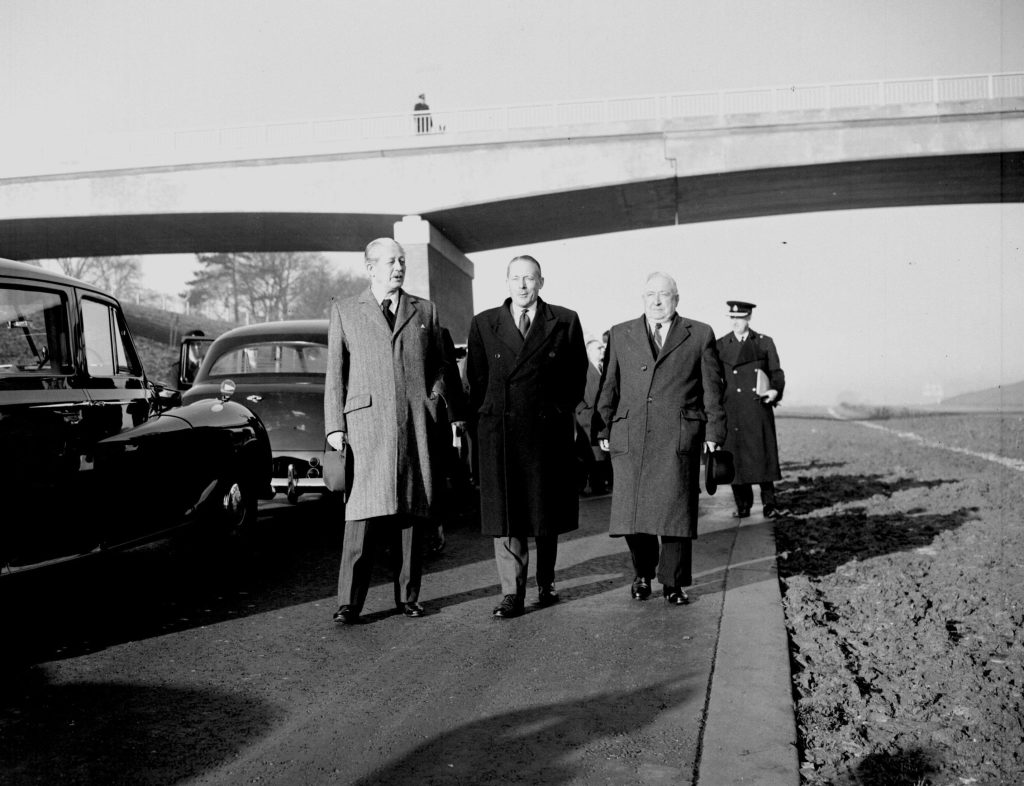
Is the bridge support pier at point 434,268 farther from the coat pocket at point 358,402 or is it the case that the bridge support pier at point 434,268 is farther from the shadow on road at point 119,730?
the shadow on road at point 119,730

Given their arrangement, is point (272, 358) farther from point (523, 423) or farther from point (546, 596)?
point (546, 596)

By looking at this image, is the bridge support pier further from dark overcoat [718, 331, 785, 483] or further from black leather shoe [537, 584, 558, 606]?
black leather shoe [537, 584, 558, 606]

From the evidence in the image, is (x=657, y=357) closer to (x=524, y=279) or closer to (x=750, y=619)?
(x=524, y=279)

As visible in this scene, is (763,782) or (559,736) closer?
(763,782)

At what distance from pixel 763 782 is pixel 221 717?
211 centimetres

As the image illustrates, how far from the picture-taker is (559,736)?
373 centimetres

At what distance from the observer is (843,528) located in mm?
8898

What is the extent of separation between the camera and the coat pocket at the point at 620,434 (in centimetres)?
621

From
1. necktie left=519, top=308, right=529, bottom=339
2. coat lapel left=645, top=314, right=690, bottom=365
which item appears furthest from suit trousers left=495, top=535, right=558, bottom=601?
coat lapel left=645, top=314, right=690, bottom=365

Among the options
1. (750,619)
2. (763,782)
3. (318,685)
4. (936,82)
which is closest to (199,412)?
(318,685)

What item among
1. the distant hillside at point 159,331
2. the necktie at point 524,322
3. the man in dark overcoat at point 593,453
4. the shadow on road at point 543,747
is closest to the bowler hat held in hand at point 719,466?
the necktie at point 524,322

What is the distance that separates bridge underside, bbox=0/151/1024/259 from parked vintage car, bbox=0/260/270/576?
25393mm

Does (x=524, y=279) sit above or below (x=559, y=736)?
above

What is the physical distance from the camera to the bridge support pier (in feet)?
103
